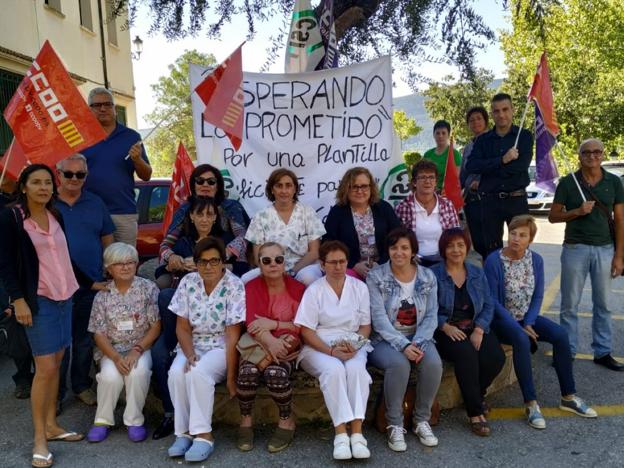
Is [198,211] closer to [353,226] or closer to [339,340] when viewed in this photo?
[353,226]

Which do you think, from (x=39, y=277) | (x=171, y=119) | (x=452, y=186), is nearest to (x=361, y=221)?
(x=452, y=186)

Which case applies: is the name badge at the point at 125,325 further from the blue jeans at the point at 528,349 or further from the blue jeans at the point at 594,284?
the blue jeans at the point at 594,284

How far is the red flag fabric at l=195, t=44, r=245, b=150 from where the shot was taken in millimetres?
4582

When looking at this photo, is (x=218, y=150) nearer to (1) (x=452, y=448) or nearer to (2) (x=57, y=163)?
(2) (x=57, y=163)

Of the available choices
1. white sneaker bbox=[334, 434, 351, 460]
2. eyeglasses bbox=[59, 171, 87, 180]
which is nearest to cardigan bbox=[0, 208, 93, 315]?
eyeglasses bbox=[59, 171, 87, 180]

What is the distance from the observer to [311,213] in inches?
174

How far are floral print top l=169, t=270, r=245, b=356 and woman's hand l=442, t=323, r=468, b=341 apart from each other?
Result: 4.77ft

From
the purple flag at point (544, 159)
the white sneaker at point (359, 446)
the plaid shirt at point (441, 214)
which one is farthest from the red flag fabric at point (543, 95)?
the white sneaker at point (359, 446)

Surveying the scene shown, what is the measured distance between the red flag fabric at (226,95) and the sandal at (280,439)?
8.30ft

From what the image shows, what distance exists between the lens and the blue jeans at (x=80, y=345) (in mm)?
4102

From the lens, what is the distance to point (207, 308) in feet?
12.0

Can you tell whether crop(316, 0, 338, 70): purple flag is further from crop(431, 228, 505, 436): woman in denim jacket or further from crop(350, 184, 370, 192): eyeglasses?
crop(431, 228, 505, 436): woman in denim jacket

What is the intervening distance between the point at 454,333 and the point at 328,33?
11.1 ft

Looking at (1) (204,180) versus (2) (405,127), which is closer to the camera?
(1) (204,180)
